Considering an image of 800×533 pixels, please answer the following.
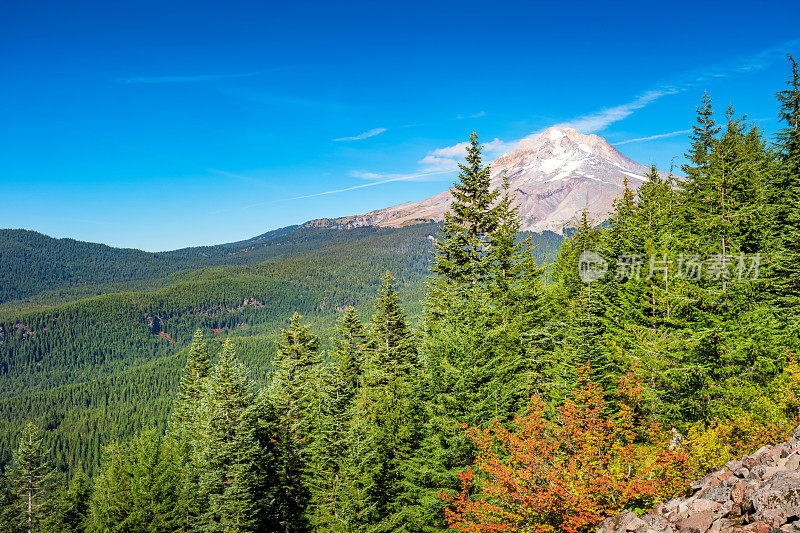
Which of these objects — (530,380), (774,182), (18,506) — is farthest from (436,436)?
(18,506)

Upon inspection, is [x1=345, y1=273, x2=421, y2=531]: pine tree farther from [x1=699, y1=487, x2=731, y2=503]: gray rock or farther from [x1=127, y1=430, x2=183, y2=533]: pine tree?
[x1=127, y1=430, x2=183, y2=533]: pine tree

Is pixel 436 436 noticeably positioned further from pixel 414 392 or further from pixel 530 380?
pixel 530 380

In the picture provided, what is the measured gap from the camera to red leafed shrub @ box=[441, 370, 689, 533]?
15.1m

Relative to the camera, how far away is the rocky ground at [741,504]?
375 inches

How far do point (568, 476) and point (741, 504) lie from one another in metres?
5.46

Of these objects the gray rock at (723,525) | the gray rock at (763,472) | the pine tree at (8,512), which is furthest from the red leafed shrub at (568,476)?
the pine tree at (8,512)

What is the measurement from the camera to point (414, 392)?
25.1 metres

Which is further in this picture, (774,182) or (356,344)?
(356,344)

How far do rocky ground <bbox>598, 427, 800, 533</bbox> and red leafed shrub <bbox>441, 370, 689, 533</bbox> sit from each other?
3.96ft

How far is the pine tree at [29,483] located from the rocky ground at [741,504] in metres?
58.3

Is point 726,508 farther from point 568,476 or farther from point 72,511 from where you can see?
point 72,511

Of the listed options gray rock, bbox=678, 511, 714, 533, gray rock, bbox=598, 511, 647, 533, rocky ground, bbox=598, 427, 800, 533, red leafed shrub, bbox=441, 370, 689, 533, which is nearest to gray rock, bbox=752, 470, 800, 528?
rocky ground, bbox=598, 427, 800, 533

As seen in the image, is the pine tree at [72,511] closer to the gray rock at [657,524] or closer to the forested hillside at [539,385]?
the forested hillside at [539,385]

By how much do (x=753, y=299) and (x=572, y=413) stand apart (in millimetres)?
11995
